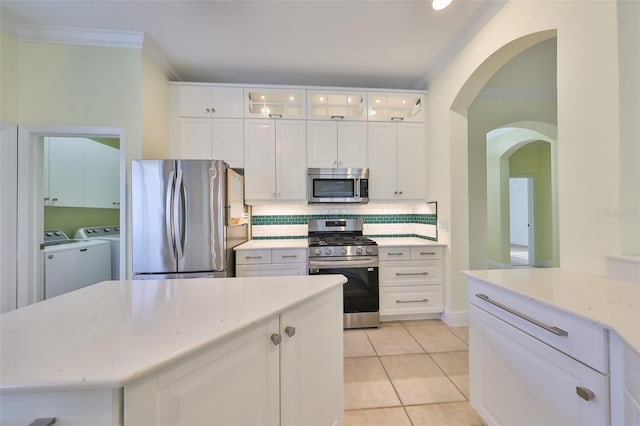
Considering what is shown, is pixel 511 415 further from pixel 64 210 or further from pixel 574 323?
pixel 64 210

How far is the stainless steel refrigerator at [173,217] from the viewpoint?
2.24 meters

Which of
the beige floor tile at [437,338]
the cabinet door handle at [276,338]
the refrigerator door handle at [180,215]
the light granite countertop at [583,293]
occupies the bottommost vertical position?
the beige floor tile at [437,338]

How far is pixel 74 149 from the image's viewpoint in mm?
3385

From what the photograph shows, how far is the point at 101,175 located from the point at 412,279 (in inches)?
178

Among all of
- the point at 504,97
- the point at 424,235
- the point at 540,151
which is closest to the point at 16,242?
the point at 424,235

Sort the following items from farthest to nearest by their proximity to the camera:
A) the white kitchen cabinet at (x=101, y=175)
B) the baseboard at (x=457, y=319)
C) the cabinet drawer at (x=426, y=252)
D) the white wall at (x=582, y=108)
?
the white kitchen cabinet at (x=101, y=175) < the cabinet drawer at (x=426, y=252) < the baseboard at (x=457, y=319) < the white wall at (x=582, y=108)

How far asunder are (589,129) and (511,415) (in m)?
1.55

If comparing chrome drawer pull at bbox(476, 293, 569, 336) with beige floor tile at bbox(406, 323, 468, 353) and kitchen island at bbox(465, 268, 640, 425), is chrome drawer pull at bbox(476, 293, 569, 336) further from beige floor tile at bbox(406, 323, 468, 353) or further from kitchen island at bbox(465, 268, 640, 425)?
beige floor tile at bbox(406, 323, 468, 353)

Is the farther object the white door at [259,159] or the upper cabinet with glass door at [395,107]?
the upper cabinet with glass door at [395,107]

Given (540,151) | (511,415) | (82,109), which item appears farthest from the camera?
(540,151)

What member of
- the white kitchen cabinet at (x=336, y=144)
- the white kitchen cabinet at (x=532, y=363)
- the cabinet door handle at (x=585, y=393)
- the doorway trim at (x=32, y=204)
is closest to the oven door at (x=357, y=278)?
the white kitchen cabinet at (x=336, y=144)

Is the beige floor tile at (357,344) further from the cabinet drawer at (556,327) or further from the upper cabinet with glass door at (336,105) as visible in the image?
the upper cabinet with glass door at (336,105)

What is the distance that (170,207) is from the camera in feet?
7.34

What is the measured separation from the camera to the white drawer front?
2807mm
